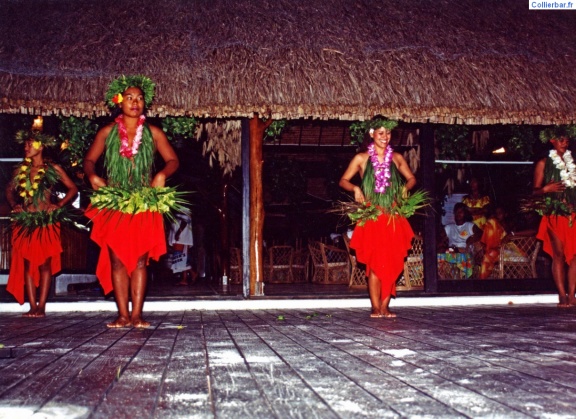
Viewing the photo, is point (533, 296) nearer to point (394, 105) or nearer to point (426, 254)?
point (426, 254)

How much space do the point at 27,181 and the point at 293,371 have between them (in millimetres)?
3900

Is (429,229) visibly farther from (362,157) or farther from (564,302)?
(362,157)

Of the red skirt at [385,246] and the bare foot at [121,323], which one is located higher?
the red skirt at [385,246]

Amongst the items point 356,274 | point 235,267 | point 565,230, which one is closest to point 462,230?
point 356,274

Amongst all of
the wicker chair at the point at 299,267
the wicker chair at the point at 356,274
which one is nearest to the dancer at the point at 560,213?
the wicker chair at the point at 356,274

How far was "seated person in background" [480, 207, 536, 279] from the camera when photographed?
8680 mm

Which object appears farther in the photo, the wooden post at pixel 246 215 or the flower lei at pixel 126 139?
the wooden post at pixel 246 215

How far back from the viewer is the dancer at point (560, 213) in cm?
625

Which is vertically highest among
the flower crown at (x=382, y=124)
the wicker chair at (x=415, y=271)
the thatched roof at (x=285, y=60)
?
the thatched roof at (x=285, y=60)

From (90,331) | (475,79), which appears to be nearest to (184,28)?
(475,79)

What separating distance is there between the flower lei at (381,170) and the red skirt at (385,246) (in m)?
0.22

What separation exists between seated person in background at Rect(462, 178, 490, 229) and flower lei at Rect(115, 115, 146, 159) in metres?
5.91

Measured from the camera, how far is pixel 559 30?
8.02 meters

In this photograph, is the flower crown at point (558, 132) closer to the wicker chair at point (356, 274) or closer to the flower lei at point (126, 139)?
the wicker chair at point (356, 274)
